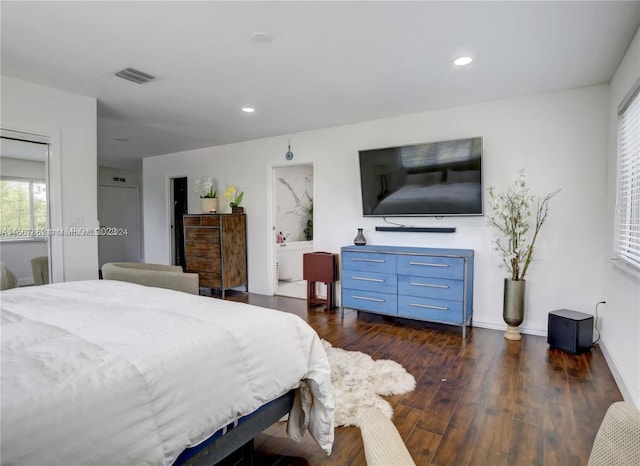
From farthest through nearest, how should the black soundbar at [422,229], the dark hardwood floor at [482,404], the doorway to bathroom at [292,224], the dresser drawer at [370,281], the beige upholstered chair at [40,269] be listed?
1. the doorway to bathroom at [292,224]
2. the black soundbar at [422,229]
3. the dresser drawer at [370,281]
4. the beige upholstered chair at [40,269]
5. the dark hardwood floor at [482,404]

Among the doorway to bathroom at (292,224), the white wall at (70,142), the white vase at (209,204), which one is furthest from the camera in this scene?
the doorway to bathroom at (292,224)

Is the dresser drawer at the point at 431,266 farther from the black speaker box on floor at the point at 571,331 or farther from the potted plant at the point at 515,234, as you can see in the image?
the black speaker box on floor at the point at 571,331

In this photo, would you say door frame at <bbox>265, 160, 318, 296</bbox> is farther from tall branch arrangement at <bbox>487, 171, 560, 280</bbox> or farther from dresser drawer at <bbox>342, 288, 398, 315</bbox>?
tall branch arrangement at <bbox>487, 171, 560, 280</bbox>

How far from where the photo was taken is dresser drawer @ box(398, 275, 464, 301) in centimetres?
344

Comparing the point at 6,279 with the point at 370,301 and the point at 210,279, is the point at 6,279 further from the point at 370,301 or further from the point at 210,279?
the point at 370,301

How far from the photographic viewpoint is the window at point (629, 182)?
2352mm

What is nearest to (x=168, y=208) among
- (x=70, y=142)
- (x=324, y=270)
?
(x=70, y=142)

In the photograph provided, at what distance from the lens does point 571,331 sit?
2998 millimetres

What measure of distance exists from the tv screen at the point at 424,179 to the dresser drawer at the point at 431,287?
78 centimetres

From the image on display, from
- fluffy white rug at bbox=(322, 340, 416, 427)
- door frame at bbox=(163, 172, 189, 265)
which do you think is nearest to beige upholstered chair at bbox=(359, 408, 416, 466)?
fluffy white rug at bbox=(322, 340, 416, 427)

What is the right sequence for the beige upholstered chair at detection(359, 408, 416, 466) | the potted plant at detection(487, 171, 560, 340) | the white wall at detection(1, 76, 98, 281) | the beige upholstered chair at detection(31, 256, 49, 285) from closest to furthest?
the beige upholstered chair at detection(359, 408, 416, 466) < the white wall at detection(1, 76, 98, 281) < the beige upholstered chair at detection(31, 256, 49, 285) < the potted plant at detection(487, 171, 560, 340)

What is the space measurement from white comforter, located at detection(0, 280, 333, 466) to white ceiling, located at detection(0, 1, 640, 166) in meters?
1.69

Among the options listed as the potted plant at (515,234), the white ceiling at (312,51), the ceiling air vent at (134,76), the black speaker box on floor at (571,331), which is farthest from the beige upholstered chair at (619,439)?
the ceiling air vent at (134,76)

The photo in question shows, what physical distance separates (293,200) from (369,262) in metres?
3.56
